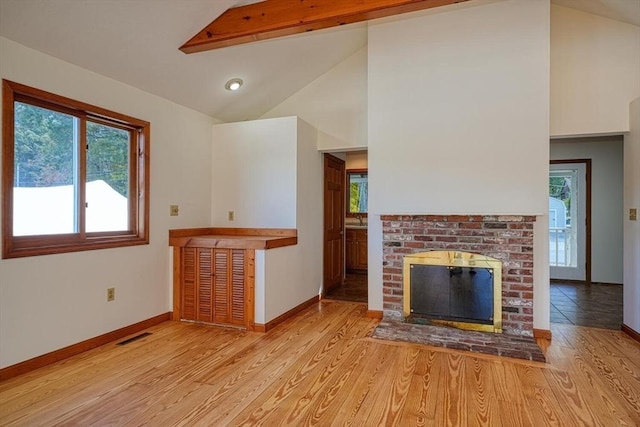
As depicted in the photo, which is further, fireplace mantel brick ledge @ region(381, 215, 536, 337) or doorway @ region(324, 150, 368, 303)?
doorway @ region(324, 150, 368, 303)

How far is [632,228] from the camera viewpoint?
10.7ft

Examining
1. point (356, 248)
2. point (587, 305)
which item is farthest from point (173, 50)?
point (587, 305)

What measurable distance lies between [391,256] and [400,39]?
7.67 ft

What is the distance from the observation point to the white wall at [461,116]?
3.28m

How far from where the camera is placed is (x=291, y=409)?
2.04 m

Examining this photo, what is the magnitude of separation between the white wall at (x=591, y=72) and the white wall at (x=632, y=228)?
148mm

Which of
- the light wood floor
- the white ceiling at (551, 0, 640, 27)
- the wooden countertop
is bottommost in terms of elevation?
the light wood floor

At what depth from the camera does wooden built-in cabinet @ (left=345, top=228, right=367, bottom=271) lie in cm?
648

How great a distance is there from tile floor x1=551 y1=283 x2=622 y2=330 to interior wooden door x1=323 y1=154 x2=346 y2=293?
9.00ft

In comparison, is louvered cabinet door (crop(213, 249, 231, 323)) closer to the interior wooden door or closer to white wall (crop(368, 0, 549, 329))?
white wall (crop(368, 0, 549, 329))

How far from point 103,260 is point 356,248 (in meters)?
4.37

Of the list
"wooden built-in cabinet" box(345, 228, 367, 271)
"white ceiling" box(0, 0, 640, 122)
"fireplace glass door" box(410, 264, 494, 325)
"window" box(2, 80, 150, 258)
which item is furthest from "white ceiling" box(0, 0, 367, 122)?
"wooden built-in cabinet" box(345, 228, 367, 271)

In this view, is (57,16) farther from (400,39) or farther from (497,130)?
(497,130)

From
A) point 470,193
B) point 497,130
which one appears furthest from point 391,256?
point 497,130
